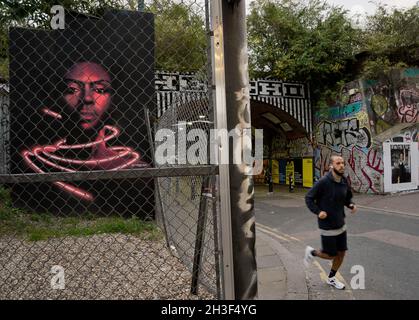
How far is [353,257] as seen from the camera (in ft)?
19.0

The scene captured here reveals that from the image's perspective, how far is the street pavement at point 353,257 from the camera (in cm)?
433

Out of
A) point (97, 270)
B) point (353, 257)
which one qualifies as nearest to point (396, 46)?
point (353, 257)

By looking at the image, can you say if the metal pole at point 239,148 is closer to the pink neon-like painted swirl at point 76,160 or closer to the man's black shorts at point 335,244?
the man's black shorts at point 335,244

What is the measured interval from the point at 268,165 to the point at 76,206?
49.6 ft

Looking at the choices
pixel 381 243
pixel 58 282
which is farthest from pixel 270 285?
pixel 381 243

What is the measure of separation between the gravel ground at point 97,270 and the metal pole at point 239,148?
6.56 feet

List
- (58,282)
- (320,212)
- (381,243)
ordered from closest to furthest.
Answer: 1. (58,282)
2. (320,212)
3. (381,243)

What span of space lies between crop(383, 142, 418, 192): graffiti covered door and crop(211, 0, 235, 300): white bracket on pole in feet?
41.5

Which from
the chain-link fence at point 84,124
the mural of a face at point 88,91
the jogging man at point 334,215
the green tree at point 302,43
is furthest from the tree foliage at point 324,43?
the jogging man at point 334,215

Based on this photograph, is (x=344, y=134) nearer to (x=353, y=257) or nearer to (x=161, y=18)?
(x=353, y=257)

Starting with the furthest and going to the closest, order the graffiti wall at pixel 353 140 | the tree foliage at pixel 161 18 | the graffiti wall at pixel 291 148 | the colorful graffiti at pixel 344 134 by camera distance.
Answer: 1. the graffiti wall at pixel 291 148
2. the colorful graffiti at pixel 344 134
3. the graffiti wall at pixel 353 140
4. the tree foliage at pixel 161 18

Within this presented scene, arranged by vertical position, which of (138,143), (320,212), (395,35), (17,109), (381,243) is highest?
(395,35)
